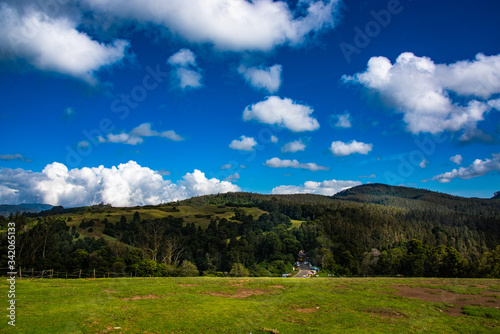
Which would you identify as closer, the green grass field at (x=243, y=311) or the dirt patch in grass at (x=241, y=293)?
the green grass field at (x=243, y=311)

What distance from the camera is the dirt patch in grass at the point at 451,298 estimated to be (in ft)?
86.3

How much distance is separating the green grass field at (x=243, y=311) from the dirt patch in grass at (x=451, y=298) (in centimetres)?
10

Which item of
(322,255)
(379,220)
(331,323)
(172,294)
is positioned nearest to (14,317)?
(172,294)

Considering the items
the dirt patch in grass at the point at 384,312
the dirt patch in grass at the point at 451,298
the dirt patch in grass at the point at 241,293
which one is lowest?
the dirt patch in grass at the point at 451,298

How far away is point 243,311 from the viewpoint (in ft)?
74.8

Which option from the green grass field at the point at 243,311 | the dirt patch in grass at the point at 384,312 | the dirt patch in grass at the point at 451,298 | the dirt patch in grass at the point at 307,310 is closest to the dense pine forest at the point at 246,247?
the green grass field at the point at 243,311

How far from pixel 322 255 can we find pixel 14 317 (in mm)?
121048

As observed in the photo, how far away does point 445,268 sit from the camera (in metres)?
77.2

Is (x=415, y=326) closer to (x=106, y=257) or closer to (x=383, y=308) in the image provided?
(x=383, y=308)

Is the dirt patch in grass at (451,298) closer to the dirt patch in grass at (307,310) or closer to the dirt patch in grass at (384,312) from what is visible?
the dirt patch in grass at (384,312)

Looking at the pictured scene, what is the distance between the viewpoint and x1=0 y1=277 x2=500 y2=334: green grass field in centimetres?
1833

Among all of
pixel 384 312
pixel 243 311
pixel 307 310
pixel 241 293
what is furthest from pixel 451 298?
pixel 243 311

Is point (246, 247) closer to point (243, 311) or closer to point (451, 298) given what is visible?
point (451, 298)

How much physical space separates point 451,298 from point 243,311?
82.0 feet
